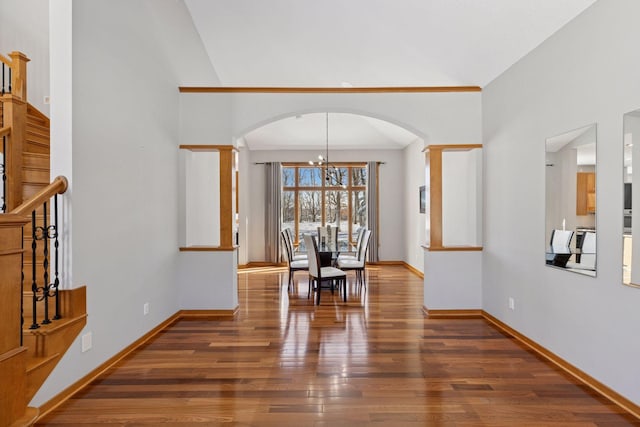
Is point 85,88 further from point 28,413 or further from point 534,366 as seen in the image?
point 534,366

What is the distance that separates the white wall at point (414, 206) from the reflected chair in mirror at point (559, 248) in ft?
13.6

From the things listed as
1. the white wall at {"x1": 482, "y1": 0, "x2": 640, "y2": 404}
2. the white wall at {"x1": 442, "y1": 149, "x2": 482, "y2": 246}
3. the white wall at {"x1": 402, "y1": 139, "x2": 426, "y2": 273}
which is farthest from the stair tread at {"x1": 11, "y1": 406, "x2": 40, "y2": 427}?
the white wall at {"x1": 402, "y1": 139, "x2": 426, "y2": 273}

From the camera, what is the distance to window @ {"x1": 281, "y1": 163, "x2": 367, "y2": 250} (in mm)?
9797

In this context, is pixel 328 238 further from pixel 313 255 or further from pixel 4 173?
pixel 4 173

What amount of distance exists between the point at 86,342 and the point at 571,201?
407cm

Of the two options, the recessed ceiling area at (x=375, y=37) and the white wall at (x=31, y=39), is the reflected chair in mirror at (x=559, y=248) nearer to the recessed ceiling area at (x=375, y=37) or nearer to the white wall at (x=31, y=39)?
the recessed ceiling area at (x=375, y=37)

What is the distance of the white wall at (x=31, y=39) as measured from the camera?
17.0ft

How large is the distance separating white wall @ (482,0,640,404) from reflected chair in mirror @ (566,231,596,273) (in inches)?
2.9

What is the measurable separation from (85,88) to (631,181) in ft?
13.1

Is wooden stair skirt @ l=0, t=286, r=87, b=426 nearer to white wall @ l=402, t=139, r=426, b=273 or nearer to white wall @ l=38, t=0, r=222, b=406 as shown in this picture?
white wall @ l=38, t=0, r=222, b=406

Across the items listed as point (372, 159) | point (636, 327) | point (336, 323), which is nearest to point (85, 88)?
point (336, 323)

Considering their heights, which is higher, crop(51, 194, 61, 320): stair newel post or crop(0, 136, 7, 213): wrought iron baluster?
crop(0, 136, 7, 213): wrought iron baluster

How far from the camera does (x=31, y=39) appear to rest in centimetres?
522

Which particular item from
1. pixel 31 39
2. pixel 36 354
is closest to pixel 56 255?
pixel 36 354
